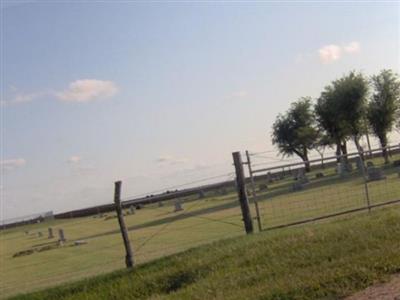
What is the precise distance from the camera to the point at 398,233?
971cm

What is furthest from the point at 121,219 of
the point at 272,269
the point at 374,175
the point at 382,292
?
the point at 374,175

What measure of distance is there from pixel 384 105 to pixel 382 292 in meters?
57.9

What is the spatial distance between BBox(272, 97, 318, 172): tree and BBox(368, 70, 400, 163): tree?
54.7 feet

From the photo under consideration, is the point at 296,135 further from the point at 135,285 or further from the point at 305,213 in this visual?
the point at 135,285

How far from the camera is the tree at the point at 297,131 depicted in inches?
3177

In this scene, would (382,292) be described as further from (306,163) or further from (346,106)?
(346,106)

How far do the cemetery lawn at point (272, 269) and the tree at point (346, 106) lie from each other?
52.3m

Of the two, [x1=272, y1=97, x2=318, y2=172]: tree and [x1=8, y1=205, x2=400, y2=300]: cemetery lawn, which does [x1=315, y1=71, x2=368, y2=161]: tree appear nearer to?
[x1=272, y1=97, x2=318, y2=172]: tree

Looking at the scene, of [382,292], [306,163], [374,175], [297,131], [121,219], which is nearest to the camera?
[382,292]

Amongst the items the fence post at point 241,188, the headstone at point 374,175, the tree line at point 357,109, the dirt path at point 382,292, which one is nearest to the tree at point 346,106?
the tree line at point 357,109

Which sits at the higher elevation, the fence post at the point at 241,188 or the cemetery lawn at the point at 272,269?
the fence post at the point at 241,188

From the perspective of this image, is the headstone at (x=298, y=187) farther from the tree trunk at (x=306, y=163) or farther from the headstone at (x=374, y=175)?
the headstone at (x=374, y=175)

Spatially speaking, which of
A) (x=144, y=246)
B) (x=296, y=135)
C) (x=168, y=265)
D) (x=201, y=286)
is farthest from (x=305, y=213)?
(x=296, y=135)

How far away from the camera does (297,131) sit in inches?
3187
